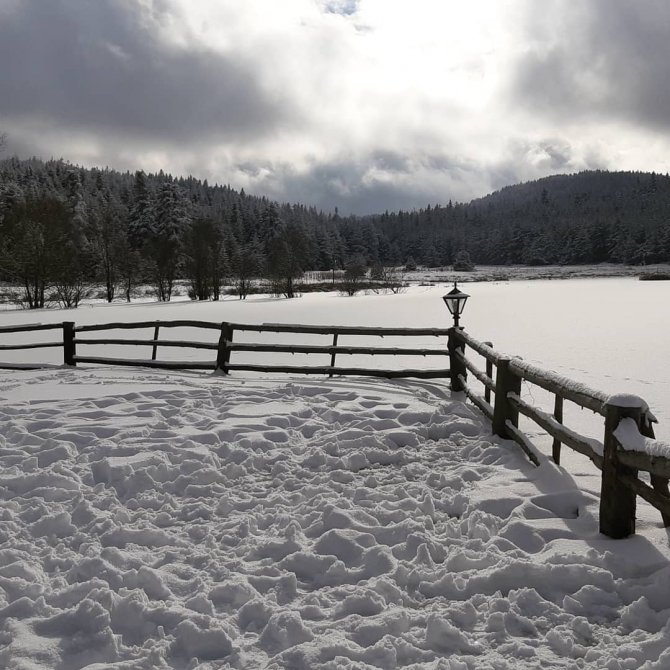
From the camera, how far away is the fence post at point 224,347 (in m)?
9.44

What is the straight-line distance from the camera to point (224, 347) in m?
9.47

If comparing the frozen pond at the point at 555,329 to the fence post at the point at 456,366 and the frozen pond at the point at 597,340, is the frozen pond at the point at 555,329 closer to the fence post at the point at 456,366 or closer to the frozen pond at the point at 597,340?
the frozen pond at the point at 597,340

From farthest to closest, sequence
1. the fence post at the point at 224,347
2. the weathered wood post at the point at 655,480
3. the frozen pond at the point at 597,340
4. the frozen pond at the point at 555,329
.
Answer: the frozen pond at the point at 555,329 → the frozen pond at the point at 597,340 → the fence post at the point at 224,347 → the weathered wood post at the point at 655,480

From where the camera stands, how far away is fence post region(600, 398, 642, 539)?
3.35 metres

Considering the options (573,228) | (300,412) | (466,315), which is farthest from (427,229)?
(300,412)

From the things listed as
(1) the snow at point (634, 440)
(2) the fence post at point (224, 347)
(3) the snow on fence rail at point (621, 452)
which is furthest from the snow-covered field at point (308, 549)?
(2) the fence post at point (224, 347)

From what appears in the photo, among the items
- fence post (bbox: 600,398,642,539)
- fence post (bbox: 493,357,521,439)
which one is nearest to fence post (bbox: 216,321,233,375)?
fence post (bbox: 493,357,521,439)

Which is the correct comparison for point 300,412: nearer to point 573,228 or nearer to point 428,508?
point 428,508

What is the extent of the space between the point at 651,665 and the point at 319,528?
228cm

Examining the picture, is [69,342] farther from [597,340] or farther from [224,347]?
[597,340]

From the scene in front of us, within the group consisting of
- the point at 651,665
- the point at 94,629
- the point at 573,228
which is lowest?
the point at 94,629

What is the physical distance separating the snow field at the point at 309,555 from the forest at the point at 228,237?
1050 inches

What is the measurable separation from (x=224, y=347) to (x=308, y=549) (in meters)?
6.38

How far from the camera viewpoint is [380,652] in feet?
8.39
